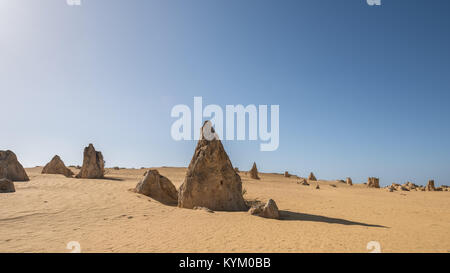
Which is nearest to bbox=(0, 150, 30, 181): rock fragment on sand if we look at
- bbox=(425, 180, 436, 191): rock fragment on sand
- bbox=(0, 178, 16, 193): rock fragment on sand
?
bbox=(0, 178, 16, 193): rock fragment on sand

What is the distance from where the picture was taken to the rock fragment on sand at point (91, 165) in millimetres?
17719

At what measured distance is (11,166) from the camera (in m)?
14.5

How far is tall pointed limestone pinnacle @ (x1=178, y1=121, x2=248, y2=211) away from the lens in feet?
30.2

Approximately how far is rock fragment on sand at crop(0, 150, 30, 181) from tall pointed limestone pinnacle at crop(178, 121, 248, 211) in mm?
11700

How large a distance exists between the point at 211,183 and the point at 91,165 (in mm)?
12764

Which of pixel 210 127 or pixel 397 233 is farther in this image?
pixel 210 127

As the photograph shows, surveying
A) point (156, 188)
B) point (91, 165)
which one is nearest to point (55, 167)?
point (91, 165)

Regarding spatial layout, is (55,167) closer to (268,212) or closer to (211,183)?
(211,183)

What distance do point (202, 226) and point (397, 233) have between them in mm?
5368

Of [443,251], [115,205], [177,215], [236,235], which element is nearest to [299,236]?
[236,235]

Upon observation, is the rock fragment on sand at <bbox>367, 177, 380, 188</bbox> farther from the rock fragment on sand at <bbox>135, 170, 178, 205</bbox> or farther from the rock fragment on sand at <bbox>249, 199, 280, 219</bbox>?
the rock fragment on sand at <bbox>135, 170, 178, 205</bbox>
